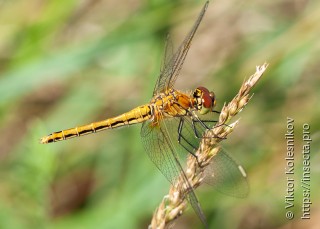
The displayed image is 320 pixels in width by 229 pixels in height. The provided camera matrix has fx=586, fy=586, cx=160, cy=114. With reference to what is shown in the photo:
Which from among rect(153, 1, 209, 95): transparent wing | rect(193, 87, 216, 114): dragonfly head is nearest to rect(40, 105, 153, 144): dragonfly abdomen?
rect(153, 1, 209, 95): transparent wing

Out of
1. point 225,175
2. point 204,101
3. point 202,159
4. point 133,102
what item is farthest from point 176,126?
point 133,102

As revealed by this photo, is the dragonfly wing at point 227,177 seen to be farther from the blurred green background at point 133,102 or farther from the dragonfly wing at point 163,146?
the blurred green background at point 133,102

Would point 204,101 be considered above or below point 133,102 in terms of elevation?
below

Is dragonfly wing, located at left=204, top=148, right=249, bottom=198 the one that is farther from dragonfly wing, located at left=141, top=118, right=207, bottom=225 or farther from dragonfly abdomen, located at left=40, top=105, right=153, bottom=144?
dragonfly abdomen, located at left=40, top=105, right=153, bottom=144

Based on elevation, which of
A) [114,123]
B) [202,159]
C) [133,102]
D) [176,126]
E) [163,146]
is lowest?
[202,159]

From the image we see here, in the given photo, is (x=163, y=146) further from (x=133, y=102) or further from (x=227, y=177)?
(x=133, y=102)
